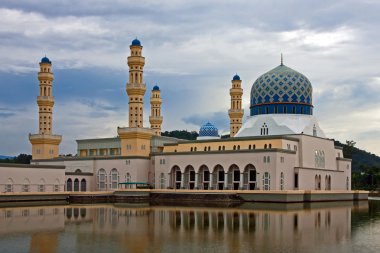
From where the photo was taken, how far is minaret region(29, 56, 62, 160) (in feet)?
183

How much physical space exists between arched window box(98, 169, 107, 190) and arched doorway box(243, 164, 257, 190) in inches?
530

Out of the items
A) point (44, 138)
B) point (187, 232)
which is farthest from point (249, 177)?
point (187, 232)

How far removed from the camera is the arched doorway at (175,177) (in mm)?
50969

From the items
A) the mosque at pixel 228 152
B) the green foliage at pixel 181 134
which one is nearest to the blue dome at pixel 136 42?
the mosque at pixel 228 152

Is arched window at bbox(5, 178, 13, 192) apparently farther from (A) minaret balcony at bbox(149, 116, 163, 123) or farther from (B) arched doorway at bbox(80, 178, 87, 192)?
(A) minaret balcony at bbox(149, 116, 163, 123)

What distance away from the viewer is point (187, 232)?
74.0ft

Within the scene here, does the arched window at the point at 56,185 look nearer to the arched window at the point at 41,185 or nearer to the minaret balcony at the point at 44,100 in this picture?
the arched window at the point at 41,185

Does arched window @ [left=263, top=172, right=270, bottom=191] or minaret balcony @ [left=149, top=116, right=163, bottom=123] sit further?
minaret balcony @ [left=149, top=116, right=163, bottom=123]

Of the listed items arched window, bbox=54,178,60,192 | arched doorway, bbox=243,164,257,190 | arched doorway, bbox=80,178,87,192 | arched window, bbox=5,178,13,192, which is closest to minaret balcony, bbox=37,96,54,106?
arched doorway, bbox=80,178,87,192

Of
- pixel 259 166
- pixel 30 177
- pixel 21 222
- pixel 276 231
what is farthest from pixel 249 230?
pixel 30 177

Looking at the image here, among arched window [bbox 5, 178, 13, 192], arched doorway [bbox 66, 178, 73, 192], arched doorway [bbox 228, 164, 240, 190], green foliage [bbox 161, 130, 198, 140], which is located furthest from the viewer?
green foliage [bbox 161, 130, 198, 140]

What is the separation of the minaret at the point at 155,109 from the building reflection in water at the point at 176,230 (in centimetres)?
3298

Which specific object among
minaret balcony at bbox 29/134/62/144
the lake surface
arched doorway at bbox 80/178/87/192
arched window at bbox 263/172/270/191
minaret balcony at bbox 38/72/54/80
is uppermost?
minaret balcony at bbox 38/72/54/80

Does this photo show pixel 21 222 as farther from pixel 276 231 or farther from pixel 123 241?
pixel 276 231
